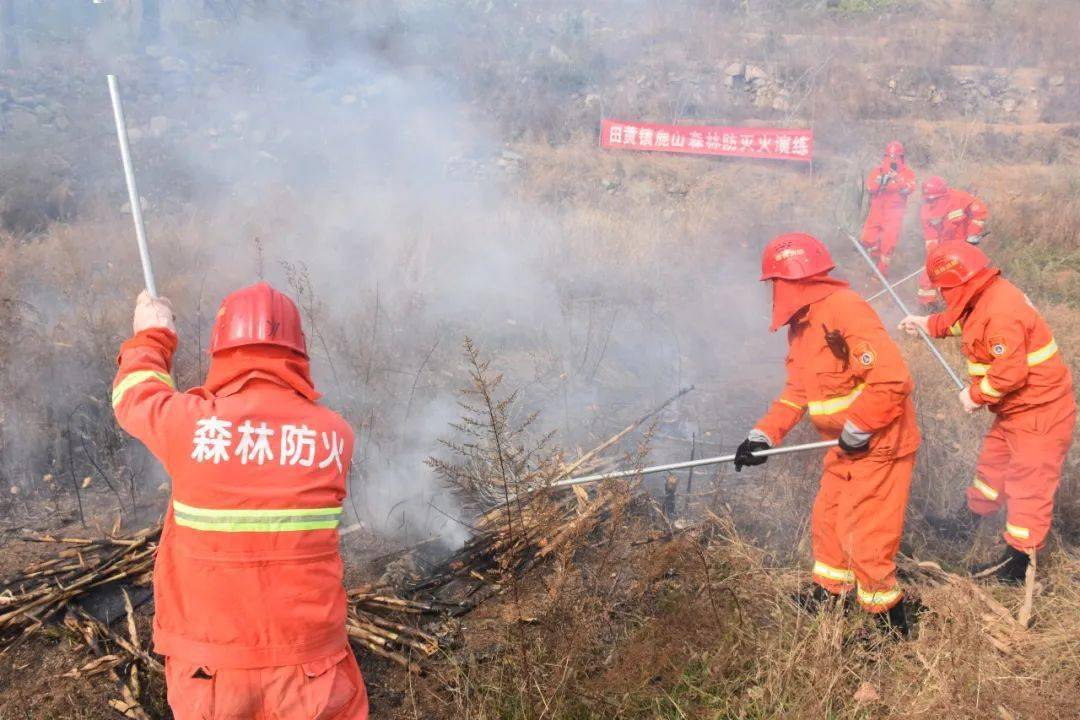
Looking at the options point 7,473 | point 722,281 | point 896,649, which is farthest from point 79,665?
point 722,281

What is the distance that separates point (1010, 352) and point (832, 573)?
5.16 ft

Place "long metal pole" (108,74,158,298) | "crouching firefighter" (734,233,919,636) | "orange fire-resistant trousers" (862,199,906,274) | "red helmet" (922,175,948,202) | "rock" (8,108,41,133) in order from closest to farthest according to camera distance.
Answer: "long metal pole" (108,74,158,298) → "crouching firefighter" (734,233,919,636) → "red helmet" (922,175,948,202) → "orange fire-resistant trousers" (862,199,906,274) → "rock" (8,108,41,133)

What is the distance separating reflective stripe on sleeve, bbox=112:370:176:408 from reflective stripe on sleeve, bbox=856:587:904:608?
308 centimetres

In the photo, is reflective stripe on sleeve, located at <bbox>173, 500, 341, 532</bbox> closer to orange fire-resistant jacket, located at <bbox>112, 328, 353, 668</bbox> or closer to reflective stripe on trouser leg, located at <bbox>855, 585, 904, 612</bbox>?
orange fire-resistant jacket, located at <bbox>112, 328, 353, 668</bbox>

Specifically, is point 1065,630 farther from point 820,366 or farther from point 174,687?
point 174,687

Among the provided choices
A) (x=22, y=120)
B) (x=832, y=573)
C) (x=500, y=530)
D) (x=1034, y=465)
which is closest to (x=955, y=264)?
(x=1034, y=465)

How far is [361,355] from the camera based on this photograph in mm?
5805

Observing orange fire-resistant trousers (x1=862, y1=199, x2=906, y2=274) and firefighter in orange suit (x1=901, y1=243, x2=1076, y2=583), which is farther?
orange fire-resistant trousers (x1=862, y1=199, x2=906, y2=274)

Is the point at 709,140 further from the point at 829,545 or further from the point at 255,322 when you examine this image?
the point at 255,322

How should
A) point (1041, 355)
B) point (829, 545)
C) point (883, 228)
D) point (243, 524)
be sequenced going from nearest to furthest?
point (243, 524), point (829, 545), point (1041, 355), point (883, 228)

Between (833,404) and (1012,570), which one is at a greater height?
(833,404)

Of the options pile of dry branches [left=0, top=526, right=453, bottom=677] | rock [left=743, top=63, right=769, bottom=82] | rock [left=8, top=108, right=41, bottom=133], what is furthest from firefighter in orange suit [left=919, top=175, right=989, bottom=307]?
rock [left=8, top=108, right=41, bottom=133]

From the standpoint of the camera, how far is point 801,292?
3408 mm

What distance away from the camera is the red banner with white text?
49.5 ft
